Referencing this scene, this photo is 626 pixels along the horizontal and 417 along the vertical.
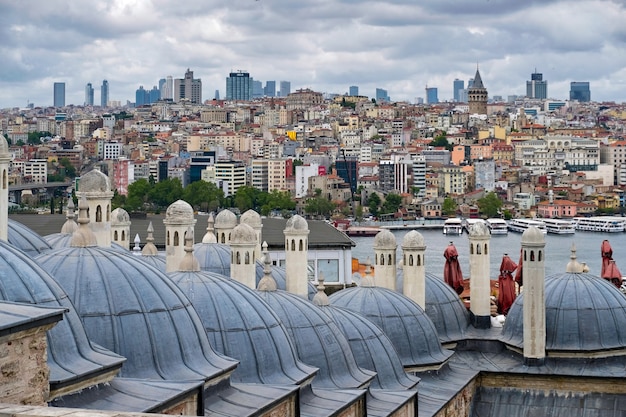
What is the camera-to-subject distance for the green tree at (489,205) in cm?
6494

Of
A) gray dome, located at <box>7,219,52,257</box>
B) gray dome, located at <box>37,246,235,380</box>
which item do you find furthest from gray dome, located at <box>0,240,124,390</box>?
gray dome, located at <box>7,219,52,257</box>

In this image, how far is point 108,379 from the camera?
5891mm

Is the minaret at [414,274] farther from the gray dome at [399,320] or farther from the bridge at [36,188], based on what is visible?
the bridge at [36,188]

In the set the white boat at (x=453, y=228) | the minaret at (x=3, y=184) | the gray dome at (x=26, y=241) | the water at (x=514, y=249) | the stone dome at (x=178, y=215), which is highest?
the minaret at (x=3, y=184)

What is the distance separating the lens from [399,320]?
1099 cm

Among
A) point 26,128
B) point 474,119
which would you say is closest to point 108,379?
point 474,119

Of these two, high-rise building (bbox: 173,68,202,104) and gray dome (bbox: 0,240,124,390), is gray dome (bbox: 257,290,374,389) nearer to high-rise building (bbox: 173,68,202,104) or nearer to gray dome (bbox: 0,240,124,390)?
gray dome (bbox: 0,240,124,390)

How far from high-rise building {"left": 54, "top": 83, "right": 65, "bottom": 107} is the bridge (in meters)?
110

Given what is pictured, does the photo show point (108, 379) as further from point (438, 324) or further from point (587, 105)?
point (587, 105)

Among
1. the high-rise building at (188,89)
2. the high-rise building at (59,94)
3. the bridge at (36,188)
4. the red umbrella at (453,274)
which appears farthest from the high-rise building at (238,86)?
the red umbrella at (453,274)

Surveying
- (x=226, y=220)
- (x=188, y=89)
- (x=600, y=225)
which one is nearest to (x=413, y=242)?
(x=226, y=220)

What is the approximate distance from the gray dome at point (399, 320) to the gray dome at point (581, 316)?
1085 millimetres

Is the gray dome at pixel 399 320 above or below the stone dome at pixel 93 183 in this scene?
below

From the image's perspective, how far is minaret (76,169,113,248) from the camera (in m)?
8.46
